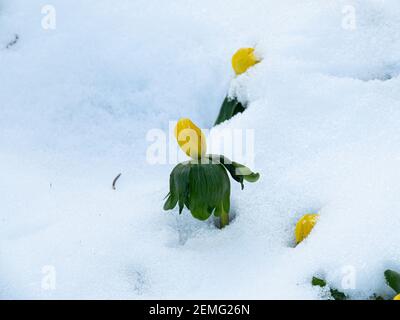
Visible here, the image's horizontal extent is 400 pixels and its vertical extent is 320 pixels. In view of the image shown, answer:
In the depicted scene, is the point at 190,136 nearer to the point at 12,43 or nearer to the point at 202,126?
the point at 202,126

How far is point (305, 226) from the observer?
1.27 m

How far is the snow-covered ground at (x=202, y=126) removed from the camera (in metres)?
1.22

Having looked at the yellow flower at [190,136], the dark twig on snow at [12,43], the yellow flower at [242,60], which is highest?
the dark twig on snow at [12,43]

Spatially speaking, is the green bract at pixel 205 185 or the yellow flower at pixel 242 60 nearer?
the green bract at pixel 205 185

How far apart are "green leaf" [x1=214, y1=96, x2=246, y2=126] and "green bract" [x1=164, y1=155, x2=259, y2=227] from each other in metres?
0.43

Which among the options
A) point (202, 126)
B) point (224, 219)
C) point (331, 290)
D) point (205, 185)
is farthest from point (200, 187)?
point (202, 126)

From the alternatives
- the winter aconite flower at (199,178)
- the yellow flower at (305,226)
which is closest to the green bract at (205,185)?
the winter aconite flower at (199,178)

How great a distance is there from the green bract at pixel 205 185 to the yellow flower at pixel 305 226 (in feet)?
0.45

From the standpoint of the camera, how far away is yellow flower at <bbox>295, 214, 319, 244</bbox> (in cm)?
127

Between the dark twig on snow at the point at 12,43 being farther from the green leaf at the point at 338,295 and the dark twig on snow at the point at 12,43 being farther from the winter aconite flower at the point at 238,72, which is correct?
the green leaf at the point at 338,295

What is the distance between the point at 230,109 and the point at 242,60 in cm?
14

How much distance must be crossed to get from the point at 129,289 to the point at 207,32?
45.8 inches
